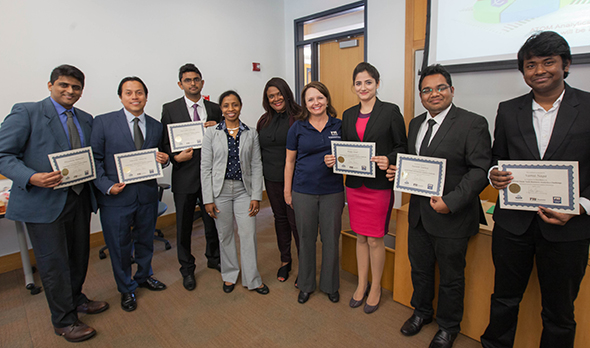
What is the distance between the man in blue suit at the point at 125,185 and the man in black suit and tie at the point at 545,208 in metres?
2.22

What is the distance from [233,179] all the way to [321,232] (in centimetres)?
77

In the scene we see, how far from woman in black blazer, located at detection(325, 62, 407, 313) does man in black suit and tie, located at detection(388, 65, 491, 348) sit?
0.48 feet

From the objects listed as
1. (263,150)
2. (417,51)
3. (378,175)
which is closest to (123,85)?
(263,150)

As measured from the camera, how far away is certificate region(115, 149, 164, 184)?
2.26 m

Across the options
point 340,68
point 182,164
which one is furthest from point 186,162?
point 340,68

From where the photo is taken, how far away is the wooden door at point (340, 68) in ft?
16.1

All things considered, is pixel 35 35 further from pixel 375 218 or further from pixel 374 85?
pixel 375 218

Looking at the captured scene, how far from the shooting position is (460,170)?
67.9 inches

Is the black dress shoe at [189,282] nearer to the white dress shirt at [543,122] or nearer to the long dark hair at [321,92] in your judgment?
the long dark hair at [321,92]

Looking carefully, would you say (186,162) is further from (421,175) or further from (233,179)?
(421,175)

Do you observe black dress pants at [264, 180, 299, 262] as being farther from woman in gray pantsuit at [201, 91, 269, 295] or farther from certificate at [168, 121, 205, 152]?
certificate at [168, 121, 205, 152]

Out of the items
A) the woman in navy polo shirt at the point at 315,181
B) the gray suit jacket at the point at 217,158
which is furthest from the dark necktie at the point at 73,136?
the woman in navy polo shirt at the point at 315,181

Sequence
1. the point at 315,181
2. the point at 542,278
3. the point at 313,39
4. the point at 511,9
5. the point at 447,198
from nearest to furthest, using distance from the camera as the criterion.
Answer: the point at 542,278 → the point at 447,198 → the point at 315,181 → the point at 511,9 → the point at 313,39

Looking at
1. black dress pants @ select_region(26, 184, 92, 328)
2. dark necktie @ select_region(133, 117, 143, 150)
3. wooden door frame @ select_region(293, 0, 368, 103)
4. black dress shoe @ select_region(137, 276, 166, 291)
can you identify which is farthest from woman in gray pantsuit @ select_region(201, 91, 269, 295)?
wooden door frame @ select_region(293, 0, 368, 103)
